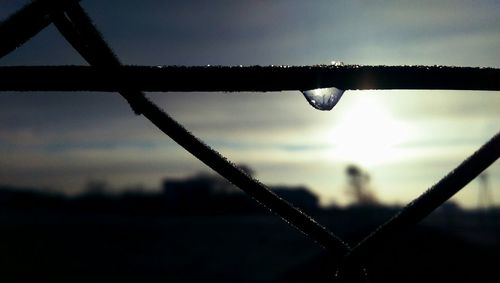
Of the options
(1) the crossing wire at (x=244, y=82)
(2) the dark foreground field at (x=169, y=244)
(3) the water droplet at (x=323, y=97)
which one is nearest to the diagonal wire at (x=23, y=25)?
(1) the crossing wire at (x=244, y=82)

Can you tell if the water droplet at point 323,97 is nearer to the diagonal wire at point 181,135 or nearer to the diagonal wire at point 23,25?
the diagonal wire at point 181,135

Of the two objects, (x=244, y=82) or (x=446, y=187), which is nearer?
(x=244, y=82)

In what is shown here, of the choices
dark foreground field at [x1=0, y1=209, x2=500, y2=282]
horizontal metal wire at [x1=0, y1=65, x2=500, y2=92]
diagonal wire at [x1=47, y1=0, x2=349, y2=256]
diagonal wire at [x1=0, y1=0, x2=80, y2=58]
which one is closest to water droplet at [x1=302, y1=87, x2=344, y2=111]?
horizontal metal wire at [x1=0, y1=65, x2=500, y2=92]

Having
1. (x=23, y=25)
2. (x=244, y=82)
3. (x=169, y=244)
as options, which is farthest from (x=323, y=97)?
(x=169, y=244)

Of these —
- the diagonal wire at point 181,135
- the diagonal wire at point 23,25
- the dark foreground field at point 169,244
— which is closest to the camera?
the diagonal wire at point 23,25

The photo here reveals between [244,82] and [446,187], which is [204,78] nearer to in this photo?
[244,82]

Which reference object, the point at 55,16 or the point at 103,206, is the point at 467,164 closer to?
the point at 55,16
